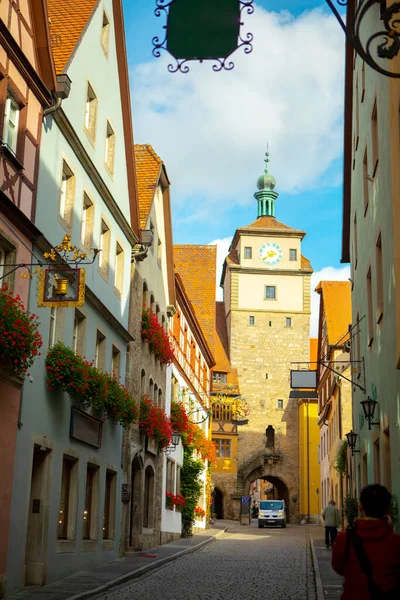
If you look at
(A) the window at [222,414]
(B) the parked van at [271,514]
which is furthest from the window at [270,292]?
(B) the parked van at [271,514]

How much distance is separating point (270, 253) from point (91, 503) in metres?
53.0

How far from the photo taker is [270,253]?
6981 centimetres

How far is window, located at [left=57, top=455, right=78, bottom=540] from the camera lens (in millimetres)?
15859

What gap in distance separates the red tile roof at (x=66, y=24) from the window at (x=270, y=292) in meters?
51.0

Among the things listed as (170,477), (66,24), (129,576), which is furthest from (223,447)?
(66,24)

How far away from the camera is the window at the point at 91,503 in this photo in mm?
17641

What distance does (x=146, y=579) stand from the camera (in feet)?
52.4

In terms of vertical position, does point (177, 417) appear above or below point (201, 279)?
below

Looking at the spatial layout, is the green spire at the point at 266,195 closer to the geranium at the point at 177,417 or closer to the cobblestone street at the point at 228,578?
the geranium at the point at 177,417

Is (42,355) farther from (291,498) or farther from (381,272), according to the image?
(291,498)

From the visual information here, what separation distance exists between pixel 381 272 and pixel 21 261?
21.8 feet

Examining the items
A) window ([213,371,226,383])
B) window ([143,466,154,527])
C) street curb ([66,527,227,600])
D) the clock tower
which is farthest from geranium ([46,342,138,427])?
window ([213,371,226,383])

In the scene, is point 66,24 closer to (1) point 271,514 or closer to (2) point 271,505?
(1) point 271,514

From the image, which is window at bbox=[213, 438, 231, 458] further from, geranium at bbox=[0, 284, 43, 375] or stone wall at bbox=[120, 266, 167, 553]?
geranium at bbox=[0, 284, 43, 375]
